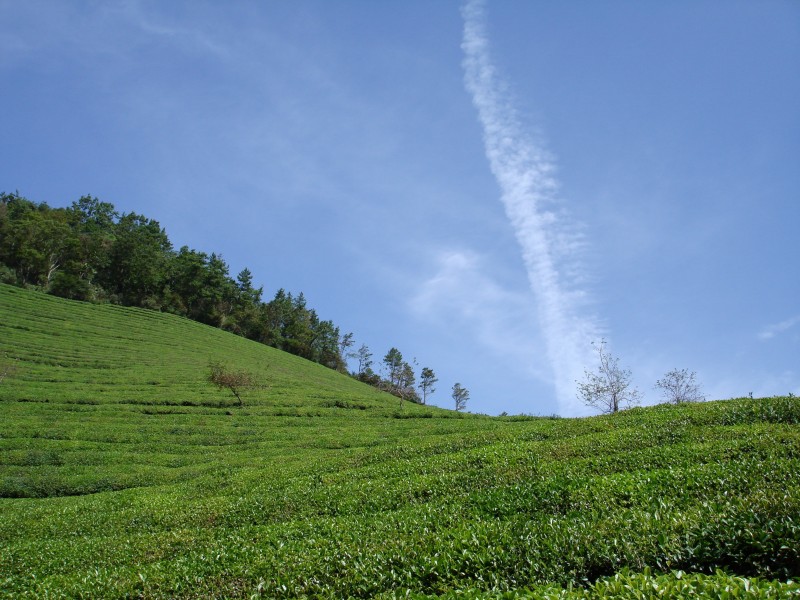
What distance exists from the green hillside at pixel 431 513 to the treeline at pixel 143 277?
65926 millimetres

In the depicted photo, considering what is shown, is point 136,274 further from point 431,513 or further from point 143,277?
point 431,513

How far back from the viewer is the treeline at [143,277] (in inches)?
A: 4112

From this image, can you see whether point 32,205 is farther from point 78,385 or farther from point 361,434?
point 361,434

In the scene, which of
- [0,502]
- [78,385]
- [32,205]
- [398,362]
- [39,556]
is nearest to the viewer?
[39,556]

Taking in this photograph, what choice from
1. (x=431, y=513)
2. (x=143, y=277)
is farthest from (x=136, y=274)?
(x=431, y=513)

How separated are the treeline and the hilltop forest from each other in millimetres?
196

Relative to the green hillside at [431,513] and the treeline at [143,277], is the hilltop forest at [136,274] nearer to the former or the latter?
the treeline at [143,277]

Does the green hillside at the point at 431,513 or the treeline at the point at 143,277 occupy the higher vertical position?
the treeline at the point at 143,277

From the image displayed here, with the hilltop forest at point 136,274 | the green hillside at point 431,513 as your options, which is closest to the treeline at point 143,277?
the hilltop forest at point 136,274

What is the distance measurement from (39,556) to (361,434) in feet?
104

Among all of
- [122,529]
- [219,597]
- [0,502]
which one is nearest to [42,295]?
[0,502]

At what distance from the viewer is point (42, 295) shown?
93.7 m

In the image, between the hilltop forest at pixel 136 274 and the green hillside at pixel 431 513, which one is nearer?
the green hillside at pixel 431 513

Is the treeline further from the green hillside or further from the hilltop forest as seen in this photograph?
the green hillside
